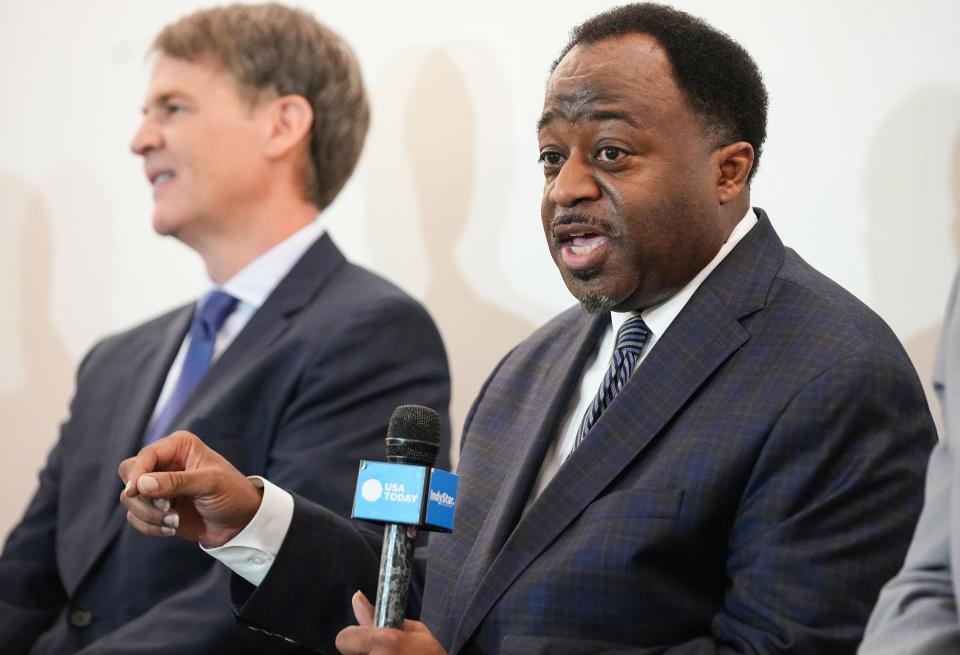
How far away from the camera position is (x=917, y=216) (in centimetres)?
245

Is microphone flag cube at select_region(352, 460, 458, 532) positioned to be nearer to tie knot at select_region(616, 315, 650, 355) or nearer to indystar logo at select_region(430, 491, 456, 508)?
indystar logo at select_region(430, 491, 456, 508)

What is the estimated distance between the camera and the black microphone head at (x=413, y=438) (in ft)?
5.33

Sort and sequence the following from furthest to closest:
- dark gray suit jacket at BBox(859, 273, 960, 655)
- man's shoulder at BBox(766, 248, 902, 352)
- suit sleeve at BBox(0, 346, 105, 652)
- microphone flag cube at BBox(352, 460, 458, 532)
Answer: suit sleeve at BBox(0, 346, 105, 652), man's shoulder at BBox(766, 248, 902, 352), microphone flag cube at BBox(352, 460, 458, 532), dark gray suit jacket at BBox(859, 273, 960, 655)

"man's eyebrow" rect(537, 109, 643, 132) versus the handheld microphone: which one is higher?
"man's eyebrow" rect(537, 109, 643, 132)

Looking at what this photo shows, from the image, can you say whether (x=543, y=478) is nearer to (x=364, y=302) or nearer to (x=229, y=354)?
(x=364, y=302)

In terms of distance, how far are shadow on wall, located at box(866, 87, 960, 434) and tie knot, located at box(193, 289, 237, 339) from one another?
132 centimetres

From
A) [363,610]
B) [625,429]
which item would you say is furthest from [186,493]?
[625,429]

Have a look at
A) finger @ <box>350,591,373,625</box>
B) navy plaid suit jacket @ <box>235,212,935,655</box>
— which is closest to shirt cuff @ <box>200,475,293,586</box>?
navy plaid suit jacket @ <box>235,212,935,655</box>

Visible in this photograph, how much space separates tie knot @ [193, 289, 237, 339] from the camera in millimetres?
2922

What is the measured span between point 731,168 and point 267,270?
1203 millimetres

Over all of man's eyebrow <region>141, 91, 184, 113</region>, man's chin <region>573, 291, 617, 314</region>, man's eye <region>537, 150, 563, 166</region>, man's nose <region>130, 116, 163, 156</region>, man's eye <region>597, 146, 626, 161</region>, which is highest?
man's eyebrow <region>141, 91, 184, 113</region>

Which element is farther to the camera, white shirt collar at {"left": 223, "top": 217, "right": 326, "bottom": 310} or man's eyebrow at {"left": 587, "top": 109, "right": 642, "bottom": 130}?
white shirt collar at {"left": 223, "top": 217, "right": 326, "bottom": 310}

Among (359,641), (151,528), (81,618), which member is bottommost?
(81,618)

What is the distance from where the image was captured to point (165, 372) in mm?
2963
